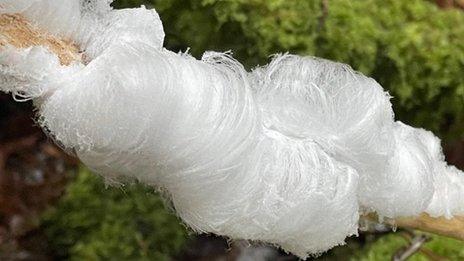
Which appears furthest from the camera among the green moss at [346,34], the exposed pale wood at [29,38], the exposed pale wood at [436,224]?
the green moss at [346,34]

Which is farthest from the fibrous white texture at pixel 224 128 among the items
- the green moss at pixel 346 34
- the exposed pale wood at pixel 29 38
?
the green moss at pixel 346 34

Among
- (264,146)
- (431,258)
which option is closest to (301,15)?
(431,258)

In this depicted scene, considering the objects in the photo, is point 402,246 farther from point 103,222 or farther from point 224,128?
point 224,128

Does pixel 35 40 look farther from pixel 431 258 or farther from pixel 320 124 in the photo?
pixel 431 258

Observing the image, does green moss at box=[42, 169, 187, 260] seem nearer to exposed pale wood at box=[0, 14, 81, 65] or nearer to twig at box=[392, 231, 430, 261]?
twig at box=[392, 231, 430, 261]

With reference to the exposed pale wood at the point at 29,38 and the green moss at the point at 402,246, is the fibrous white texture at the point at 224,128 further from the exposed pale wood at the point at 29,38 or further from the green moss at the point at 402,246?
the green moss at the point at 402,246

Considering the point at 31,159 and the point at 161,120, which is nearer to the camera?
Answer: the point at 161,120

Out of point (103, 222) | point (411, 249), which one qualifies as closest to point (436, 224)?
point (411, 249)

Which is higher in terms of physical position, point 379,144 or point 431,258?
point 379,144
